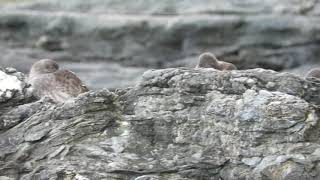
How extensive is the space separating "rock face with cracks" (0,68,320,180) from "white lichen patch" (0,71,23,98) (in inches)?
4.7

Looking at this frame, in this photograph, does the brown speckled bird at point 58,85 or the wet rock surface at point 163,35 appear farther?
the wet rock surface at point 163,35

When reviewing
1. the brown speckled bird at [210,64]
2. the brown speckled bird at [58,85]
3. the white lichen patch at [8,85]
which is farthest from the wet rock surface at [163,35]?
the white lichen patch at [8,85]

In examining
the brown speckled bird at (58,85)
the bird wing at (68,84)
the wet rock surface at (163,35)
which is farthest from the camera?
the wet rock surface at (163,35)

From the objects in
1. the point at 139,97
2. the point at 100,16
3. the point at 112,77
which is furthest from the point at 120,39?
the point at 139,97

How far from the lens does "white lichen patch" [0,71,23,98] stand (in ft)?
34.2

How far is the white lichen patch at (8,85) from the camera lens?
10.4 meters

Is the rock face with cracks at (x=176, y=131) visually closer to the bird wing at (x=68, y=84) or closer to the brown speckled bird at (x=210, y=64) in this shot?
the bird wing at (x=68, y=84)

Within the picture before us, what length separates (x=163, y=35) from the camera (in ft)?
104

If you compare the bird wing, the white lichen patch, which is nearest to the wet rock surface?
the bird wing

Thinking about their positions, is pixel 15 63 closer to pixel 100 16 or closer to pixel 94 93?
pixel 100 16

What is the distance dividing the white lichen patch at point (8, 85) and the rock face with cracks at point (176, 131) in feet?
0.40

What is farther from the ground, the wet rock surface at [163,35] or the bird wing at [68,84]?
the bird wing at [68,84]

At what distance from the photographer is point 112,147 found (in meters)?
9.68

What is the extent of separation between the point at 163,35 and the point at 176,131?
2215cm
